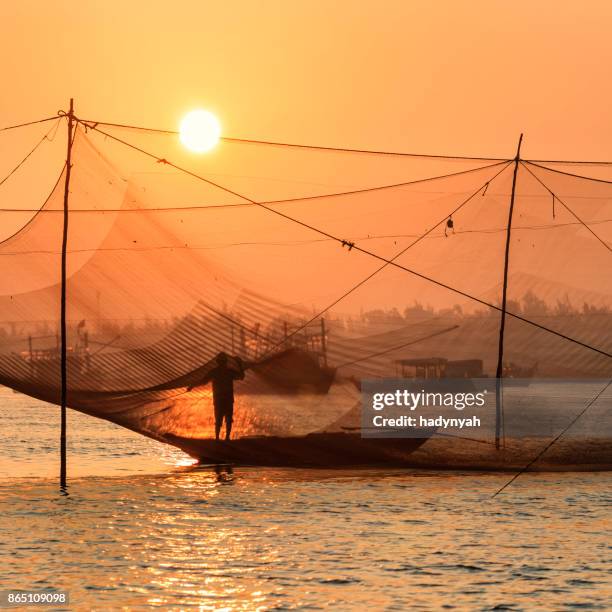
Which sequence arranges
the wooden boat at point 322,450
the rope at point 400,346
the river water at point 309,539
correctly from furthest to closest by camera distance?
1. the wooden boat at point 322,450
2. the rope at point 400,346
3. the river water at point 309,539

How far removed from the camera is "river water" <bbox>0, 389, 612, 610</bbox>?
15531mm

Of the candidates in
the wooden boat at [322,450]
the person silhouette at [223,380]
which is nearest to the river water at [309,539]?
the wooden boat at [322,450]

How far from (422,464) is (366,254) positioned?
13.0ft

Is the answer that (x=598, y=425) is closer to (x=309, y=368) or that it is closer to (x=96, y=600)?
(x=309, y=368)

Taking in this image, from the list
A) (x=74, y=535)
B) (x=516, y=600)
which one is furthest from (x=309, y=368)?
(x=516, y=600)

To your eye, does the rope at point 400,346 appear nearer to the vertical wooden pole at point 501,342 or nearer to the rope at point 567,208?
the vertical wooden pole at point 501,342

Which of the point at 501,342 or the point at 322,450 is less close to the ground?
the point at 501,342

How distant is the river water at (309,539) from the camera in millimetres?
15531

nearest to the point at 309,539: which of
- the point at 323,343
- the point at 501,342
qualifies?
the point at 323,343

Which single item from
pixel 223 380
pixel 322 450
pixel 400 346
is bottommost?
pixel 322 450

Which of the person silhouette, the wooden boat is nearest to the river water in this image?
the wooden boat

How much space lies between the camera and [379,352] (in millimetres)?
23734

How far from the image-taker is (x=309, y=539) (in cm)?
1914

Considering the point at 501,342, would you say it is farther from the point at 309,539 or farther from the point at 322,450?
the point at 309,539
